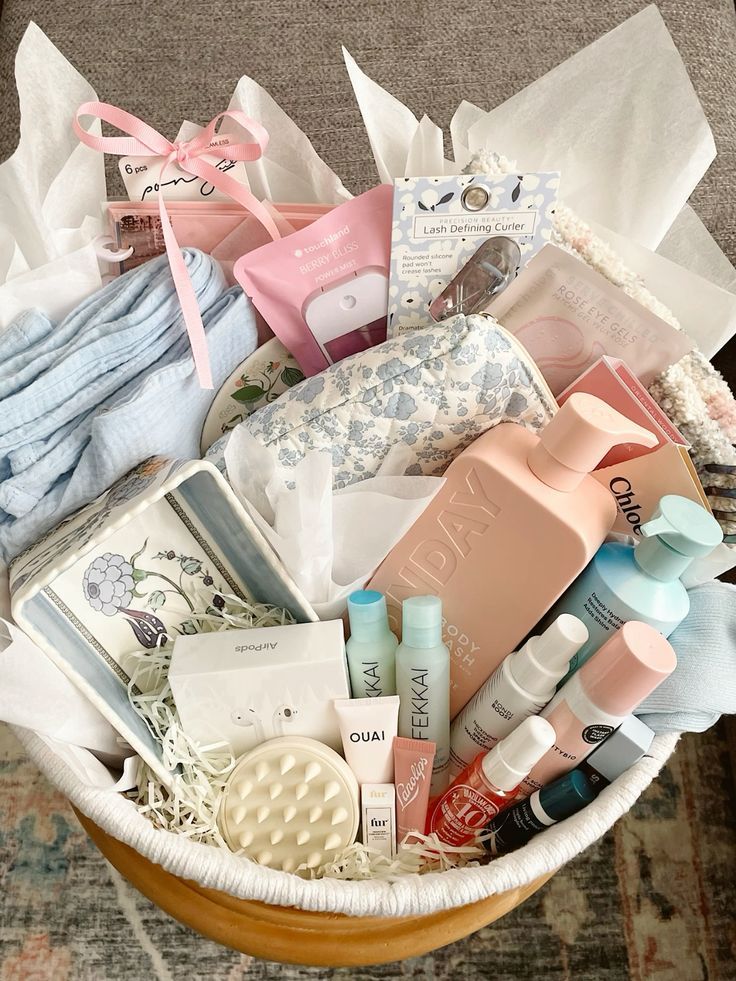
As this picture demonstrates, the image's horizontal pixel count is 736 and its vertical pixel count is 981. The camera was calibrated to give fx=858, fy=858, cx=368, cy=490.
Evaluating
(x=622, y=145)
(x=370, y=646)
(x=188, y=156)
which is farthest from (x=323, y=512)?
(x=622, y=145)

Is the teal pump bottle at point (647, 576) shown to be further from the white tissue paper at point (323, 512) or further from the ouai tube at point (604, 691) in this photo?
the white tissue paper at point (323, 512)

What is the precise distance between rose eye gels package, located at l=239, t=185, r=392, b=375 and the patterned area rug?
72cm

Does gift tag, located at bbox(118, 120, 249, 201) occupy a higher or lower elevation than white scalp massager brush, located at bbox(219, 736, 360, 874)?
higher

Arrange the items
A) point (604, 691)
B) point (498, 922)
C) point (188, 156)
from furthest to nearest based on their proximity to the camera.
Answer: point (498, 922) → point (188, 156) → point (604, 691)

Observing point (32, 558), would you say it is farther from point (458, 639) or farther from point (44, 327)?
point (458, 639)

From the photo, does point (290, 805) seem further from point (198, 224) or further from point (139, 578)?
point (198, 224)

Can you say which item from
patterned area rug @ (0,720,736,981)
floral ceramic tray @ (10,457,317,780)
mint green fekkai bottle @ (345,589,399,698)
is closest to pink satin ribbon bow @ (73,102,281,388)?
floral ceramic tray @ (10,457,317,780)

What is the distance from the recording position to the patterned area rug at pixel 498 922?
1.02m

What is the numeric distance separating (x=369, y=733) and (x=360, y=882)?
0.10 meters

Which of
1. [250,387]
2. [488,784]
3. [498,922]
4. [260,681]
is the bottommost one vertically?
[498,922]

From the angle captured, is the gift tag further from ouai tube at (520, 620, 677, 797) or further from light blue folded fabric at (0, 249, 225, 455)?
ouai tube at (520, 620, 677, 797)

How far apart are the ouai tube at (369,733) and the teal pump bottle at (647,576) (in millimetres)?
148

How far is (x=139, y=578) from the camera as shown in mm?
657

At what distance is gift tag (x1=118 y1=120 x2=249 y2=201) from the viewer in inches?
28.1
